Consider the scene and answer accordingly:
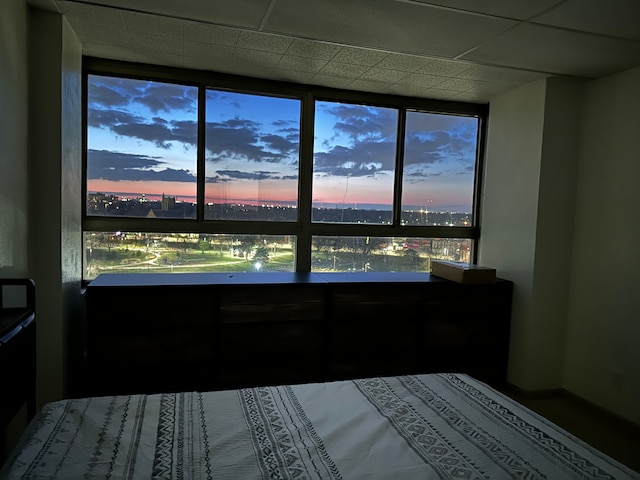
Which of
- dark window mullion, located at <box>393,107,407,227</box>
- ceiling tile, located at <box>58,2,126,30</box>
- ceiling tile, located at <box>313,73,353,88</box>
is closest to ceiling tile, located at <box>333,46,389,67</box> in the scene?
ceiling tile, located at <box>313,73,353,88</box>

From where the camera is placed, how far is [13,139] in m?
2.23

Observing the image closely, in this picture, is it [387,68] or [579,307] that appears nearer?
[387,68]

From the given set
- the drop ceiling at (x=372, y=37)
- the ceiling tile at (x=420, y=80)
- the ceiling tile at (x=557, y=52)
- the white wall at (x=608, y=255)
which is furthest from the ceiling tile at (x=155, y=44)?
the white wall at (x=608, y=255)

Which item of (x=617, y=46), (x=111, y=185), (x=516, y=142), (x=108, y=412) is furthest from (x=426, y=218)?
(x=108, y=412)

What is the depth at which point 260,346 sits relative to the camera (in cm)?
306

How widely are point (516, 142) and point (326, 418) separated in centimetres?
298

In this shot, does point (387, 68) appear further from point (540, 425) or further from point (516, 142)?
point (540, 425)

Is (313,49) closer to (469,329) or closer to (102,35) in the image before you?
(102,35)

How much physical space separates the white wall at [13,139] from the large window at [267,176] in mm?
826

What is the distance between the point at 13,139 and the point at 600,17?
3.17 m

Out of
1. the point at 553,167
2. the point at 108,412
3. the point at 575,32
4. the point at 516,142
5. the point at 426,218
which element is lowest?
the point at 108,412

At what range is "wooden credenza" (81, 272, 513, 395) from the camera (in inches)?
111

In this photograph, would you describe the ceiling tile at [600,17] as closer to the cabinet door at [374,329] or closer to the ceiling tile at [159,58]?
the cabinet door at [374,329]

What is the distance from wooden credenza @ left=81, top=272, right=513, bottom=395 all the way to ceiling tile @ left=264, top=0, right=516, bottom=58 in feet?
5.49
